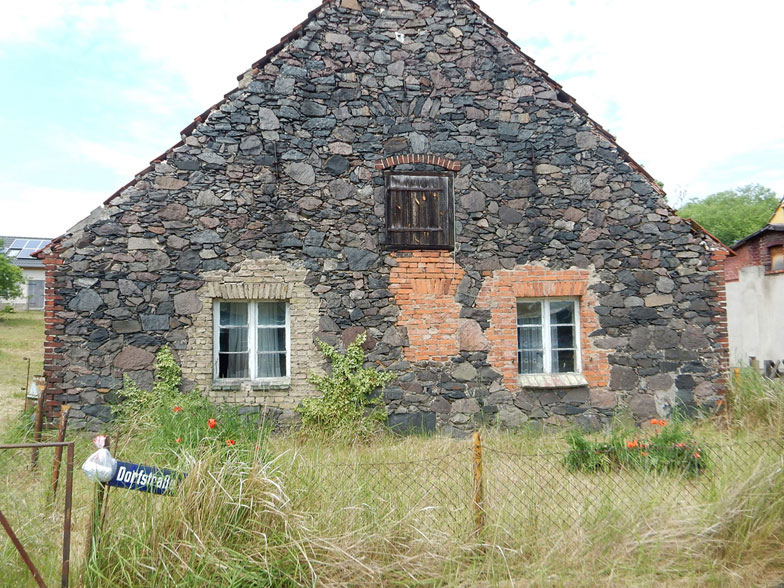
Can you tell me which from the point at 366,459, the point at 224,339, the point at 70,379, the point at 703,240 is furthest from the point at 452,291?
the point at 70,379

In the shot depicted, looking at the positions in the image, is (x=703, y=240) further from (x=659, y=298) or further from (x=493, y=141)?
(x=493, y=141)

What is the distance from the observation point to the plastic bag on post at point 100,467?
3.30 meters

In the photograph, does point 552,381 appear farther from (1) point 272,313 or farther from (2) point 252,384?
(2) point 252,384

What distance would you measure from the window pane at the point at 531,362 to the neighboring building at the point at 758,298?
811 cm

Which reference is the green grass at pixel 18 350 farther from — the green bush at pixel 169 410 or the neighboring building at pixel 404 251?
the neighboring building at pixel 404 251

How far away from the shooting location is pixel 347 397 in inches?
304

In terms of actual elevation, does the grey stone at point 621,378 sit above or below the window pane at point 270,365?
below

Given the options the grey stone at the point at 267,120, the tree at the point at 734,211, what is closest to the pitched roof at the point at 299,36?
the grey stone at the point at 267,120

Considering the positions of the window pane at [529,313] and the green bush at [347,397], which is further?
the window pane at [529,313]

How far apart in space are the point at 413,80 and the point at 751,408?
6842mm

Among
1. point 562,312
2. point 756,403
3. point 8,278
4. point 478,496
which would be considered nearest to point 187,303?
point 478,496

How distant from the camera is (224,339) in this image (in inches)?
307

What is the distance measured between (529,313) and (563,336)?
2.15ft

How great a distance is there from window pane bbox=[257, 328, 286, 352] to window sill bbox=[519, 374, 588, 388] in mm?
3582
